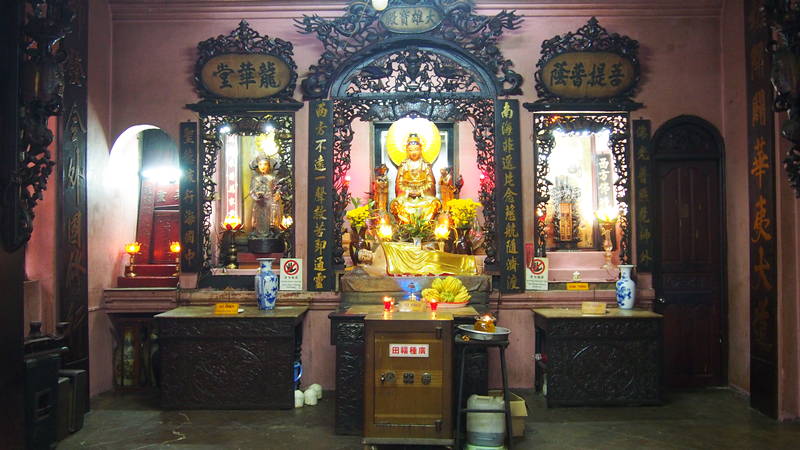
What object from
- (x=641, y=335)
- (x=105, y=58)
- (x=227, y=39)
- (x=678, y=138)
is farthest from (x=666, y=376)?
(x=105, y=58)

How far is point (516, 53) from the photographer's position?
6.52 metres

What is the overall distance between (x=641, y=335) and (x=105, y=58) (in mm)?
6227

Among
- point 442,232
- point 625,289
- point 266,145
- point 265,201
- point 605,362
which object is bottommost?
point 605,362

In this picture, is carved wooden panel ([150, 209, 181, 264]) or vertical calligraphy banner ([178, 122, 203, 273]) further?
carved wooden panel ([150, 209, 181, 264])

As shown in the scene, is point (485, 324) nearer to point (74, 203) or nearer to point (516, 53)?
point (516, 53)

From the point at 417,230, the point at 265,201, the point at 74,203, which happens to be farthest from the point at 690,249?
the point at 74,203

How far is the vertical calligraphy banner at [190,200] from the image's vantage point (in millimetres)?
6445

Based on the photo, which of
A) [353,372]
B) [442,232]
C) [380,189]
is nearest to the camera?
[353,372]

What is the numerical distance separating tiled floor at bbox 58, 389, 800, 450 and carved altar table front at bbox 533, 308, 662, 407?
0.13 m

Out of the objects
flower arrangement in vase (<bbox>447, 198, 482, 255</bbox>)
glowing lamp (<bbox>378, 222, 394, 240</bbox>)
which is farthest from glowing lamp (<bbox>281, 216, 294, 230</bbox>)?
flower arrangement in vase (<bbox>447, 198, 482, 255</bbox>)

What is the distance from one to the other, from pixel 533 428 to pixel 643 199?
2.77 metres

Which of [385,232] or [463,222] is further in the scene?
[385,232]

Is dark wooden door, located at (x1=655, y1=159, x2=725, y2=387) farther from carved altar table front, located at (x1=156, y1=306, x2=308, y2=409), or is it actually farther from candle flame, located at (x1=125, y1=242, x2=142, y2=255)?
candle flame, located at (x1=125, y1=242, x2=142, y2=255)

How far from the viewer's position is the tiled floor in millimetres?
4762
